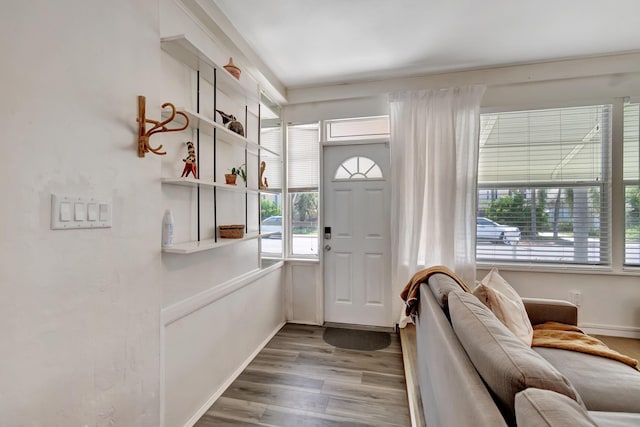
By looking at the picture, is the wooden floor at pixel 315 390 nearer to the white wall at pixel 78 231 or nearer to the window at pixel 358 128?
the white wall at pixel 78 231

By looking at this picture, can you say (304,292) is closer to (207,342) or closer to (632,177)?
(207,342)

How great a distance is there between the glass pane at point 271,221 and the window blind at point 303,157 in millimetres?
261

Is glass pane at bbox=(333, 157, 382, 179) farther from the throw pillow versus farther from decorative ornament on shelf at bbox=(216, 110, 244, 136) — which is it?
the throw pillow

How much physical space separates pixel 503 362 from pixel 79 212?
1509 mm

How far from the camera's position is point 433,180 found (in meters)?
2.85

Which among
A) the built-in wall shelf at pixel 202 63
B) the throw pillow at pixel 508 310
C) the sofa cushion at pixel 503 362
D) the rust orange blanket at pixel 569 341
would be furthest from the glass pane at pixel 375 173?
the sofa cushion at pixel 503 362

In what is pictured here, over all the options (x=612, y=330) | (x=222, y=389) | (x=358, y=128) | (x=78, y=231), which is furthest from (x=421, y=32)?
(x=612, y=330)

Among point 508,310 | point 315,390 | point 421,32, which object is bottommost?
point 315,390

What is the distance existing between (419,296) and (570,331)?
1.00m

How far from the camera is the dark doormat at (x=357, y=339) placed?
271 centimetres

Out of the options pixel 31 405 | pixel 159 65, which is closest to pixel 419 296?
pixel 31 405

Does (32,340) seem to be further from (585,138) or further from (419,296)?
(585,138)

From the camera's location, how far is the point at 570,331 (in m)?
1.88

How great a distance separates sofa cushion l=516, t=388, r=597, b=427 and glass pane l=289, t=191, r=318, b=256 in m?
2.64
